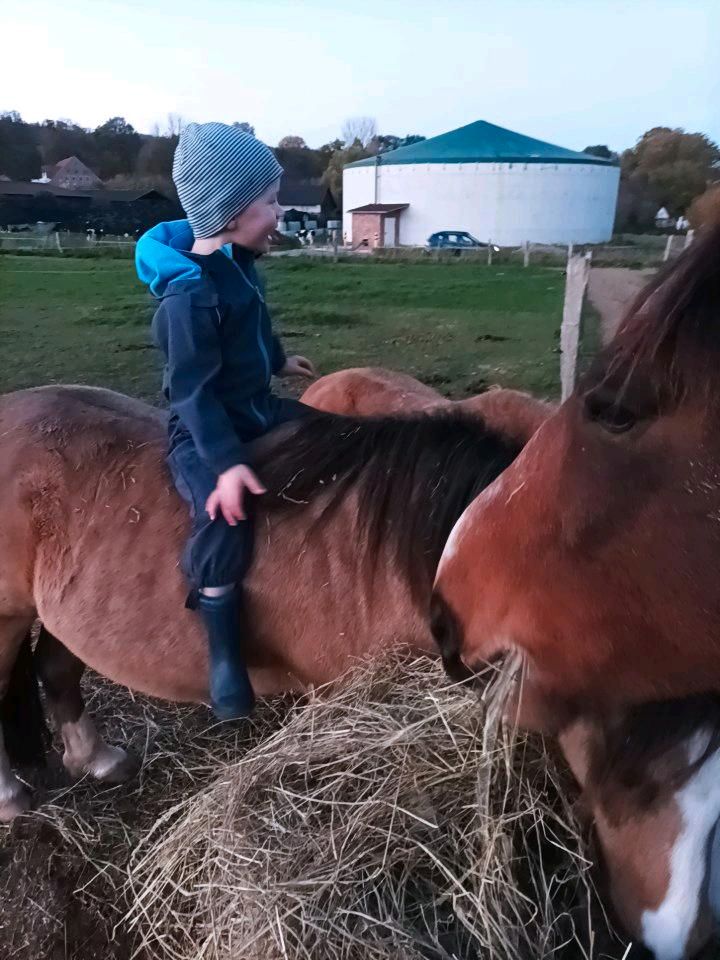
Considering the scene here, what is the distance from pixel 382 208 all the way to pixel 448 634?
50802mm

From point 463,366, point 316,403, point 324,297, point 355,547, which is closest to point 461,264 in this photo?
point 324,297

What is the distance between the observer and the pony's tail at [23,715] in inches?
101

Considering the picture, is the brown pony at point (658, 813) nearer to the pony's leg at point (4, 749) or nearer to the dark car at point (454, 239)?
the pony's leg at point (4, 749)

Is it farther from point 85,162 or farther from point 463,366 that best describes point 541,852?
point 85,162

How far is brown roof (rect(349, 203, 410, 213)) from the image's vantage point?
49.0 meters

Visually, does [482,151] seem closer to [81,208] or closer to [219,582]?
[81,208]

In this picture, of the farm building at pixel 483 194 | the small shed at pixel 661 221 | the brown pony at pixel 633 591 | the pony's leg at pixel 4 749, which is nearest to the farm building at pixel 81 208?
the small shed at pixel 661 221

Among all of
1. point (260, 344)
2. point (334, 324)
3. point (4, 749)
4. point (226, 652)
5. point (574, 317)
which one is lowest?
point (334, 324)

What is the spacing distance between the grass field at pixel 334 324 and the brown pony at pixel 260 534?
5.47 m

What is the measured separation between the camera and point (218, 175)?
1.94 meters

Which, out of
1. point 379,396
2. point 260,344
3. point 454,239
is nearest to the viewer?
point 260,344

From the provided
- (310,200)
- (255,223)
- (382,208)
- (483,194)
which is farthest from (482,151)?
(255,223)

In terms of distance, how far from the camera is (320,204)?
5066 centimetres

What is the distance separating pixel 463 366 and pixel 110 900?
25.8 ft
